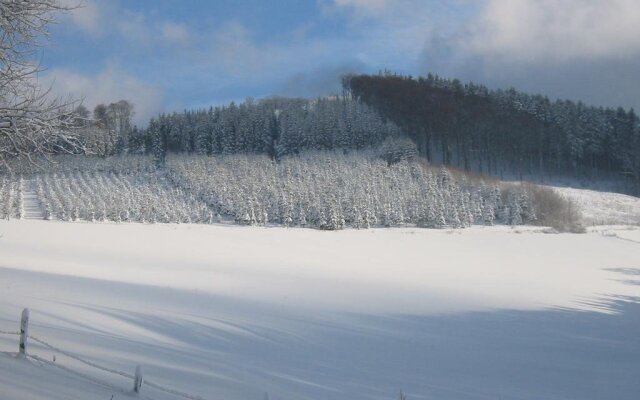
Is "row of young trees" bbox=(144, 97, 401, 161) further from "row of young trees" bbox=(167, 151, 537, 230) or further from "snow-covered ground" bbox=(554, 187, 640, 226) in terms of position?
"snow-covered ground" bbox=(554, 187, 640, 226)

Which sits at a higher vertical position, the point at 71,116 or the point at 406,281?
the point at 71,116

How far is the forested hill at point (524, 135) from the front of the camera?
96.5 meters

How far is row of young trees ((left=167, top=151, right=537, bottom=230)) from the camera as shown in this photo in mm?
62531

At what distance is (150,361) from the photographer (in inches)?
414

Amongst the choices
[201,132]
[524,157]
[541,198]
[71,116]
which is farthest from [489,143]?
[71,116]

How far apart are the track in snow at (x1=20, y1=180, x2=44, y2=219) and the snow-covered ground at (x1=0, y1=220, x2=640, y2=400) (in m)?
24.1

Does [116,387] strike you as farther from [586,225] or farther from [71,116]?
[586,225]

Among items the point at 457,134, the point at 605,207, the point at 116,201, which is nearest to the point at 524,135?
the point at 457,134

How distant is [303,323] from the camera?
17.1m

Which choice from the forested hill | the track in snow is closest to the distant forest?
the forested hill

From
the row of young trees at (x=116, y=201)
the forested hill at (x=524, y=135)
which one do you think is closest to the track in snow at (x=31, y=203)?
the row of young trees at (x=116, y=201)

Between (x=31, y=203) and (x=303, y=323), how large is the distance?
6387 cm

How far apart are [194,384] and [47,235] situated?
1341 inches

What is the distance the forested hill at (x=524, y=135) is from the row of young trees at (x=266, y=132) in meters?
8.66
